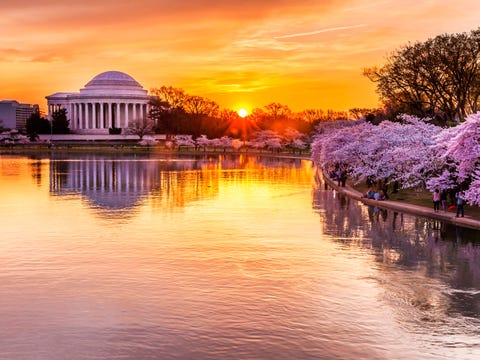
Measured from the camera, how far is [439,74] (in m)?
63.7

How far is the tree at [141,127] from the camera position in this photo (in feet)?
540

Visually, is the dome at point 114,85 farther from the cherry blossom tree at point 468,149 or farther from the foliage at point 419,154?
the cherry blossom tree at point 468,149

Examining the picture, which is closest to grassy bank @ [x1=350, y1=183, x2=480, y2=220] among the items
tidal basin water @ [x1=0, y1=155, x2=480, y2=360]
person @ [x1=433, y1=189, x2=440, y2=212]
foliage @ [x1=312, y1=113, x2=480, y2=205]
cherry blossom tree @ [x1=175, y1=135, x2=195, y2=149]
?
foliage @ [x1=312, y1=113, x2=480, y2=205]

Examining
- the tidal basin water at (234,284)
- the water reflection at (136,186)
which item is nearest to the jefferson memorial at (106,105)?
the water reflection at (136,186)

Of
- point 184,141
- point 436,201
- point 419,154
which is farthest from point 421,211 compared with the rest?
point 184,141

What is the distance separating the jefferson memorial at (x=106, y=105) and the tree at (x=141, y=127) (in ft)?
39.1

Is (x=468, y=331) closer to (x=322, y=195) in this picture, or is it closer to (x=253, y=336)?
(x=253, y=336)

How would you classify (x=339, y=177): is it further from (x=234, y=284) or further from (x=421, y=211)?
(x=234, y=284)

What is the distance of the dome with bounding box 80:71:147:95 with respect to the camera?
19088 cm

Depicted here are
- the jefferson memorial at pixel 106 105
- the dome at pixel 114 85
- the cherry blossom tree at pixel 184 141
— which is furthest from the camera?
the dome at pixel 114 85

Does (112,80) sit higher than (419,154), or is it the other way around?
(112,80)

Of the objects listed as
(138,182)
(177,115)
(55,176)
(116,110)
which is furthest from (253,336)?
(116,110)

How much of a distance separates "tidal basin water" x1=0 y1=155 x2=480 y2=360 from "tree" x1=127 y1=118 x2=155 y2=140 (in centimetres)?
12884

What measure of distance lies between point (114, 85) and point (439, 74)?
14199cm
